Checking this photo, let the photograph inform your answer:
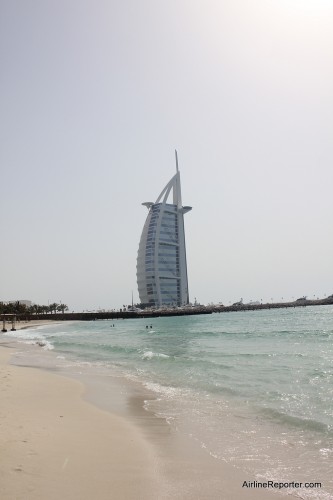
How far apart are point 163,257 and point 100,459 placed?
Result: 14522 centimetres

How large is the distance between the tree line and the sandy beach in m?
121

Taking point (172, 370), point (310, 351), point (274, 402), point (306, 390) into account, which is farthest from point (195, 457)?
point (310, 351)

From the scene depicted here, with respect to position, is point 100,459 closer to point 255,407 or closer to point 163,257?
point 255,407

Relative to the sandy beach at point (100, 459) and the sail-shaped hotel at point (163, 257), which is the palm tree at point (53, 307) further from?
the sandy beach at point (100, 459)

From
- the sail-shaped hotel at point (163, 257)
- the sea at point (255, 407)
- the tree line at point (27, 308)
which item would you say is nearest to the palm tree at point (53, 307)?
the tree line at point (27, 308)

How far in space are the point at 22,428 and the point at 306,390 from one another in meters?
8.47

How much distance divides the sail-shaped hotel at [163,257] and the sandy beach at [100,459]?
138624mm

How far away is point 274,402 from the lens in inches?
449

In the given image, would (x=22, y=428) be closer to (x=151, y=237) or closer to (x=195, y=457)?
(x=195, y=457)

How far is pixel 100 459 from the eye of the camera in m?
6.65

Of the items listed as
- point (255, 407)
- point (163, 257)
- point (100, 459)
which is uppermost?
point (163, 257)

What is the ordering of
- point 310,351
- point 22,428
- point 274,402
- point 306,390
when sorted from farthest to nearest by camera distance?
1. point 310,351
2. point 306,390
3. point 274,402
4. point 22,428

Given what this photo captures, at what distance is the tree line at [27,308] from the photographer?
436ft

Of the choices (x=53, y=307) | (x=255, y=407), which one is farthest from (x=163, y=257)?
(x=255, y=407)
